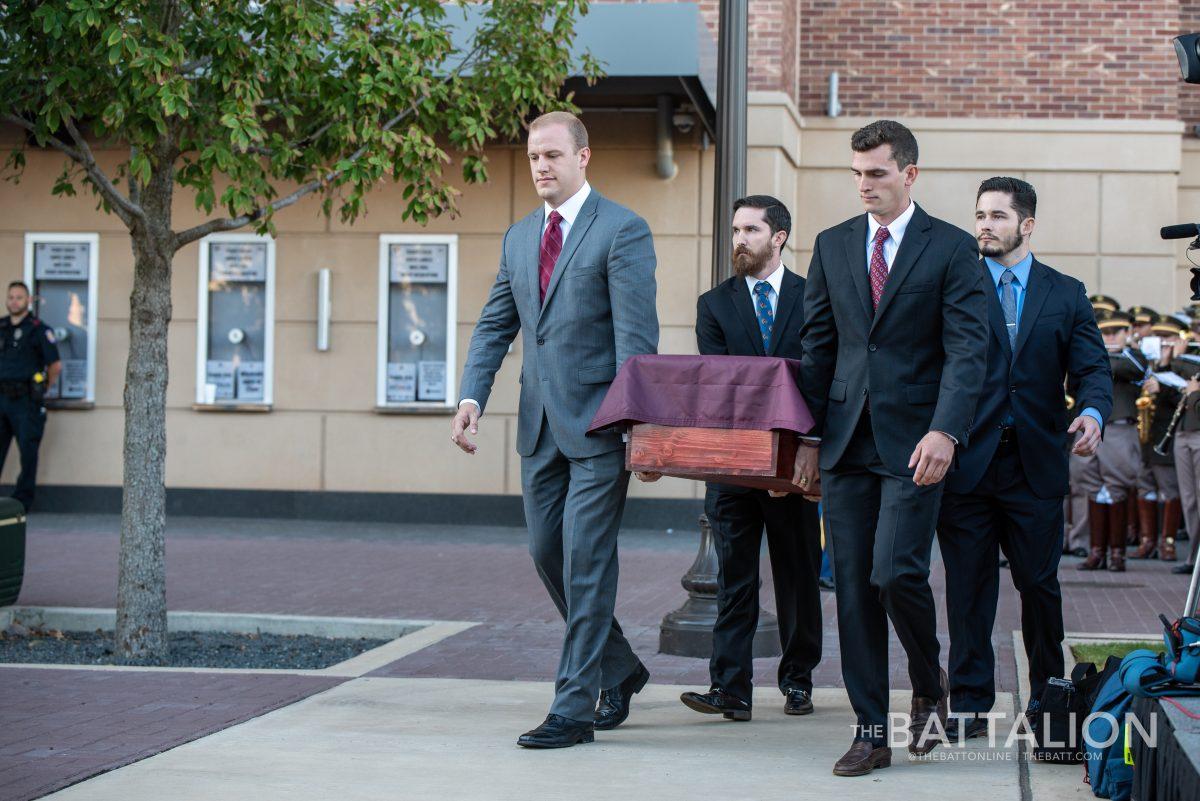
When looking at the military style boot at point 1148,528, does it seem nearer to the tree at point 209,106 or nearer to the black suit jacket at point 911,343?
the tree at point 209,106

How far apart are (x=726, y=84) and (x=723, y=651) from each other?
3.27 metres

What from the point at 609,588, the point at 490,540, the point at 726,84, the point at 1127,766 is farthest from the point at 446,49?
the point at 490,540

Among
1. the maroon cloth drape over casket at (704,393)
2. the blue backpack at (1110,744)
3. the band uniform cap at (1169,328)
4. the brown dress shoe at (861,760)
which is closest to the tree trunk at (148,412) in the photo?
the maroon cloth drape over casket at (704,393)

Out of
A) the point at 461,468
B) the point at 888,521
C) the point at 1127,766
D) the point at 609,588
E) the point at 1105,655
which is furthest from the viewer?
the point at 461,468

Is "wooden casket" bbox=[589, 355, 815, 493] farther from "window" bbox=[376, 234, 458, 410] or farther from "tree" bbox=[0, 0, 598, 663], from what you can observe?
"window" bbox=[376, 234, 458, 410]

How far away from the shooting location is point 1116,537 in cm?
1207

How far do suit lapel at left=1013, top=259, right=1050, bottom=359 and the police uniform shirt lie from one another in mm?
11107

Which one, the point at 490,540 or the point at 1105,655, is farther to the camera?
the point at 490,540

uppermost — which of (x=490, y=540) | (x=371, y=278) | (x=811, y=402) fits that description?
(x=371, y=278)

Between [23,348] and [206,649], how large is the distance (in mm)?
7308

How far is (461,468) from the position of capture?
589 inches

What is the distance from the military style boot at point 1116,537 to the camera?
1202 cm

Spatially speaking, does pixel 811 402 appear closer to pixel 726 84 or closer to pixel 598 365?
pixel 598 365

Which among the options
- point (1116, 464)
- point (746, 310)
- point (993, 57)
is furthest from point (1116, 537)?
point (746, 310)
